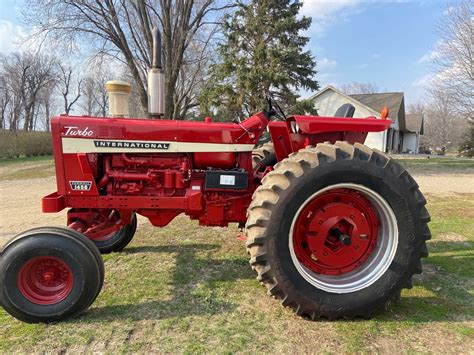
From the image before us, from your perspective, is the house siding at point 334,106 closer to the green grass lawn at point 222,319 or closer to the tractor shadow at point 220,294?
the tractor shadow at point 220,294

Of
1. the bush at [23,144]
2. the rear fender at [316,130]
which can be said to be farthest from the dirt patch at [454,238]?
the bush at [23,144]

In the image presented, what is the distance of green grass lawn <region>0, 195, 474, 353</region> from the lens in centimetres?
240

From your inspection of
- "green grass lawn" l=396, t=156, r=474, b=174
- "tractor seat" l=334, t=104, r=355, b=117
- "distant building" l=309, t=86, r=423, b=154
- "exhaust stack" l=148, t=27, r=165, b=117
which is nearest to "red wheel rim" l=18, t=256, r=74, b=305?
"exhaust stack" l=148, t=27, r=165, b=117

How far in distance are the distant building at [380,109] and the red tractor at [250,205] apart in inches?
806

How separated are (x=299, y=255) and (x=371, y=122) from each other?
51.7 inches

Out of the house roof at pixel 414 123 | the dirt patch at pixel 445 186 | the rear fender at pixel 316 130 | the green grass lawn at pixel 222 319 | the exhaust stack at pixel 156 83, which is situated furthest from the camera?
the house roof at pixel 414 123

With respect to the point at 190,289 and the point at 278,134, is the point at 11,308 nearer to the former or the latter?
the point at 190,289

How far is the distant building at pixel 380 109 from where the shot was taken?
28716mm

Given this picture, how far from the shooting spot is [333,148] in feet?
9.00

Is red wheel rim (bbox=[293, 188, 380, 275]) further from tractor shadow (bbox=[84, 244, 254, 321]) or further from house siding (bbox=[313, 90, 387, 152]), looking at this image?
house siding (bbox=[313, 90, 387, 152])

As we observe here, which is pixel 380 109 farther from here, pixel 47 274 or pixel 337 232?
pixel 47 274

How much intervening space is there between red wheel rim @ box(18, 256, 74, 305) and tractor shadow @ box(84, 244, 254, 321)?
27 cm

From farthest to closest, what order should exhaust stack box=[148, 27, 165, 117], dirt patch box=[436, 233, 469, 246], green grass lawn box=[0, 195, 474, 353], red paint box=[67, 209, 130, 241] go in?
dirt patch box=[436, 233, 469, 246] → red paint box=[67, 209, 130, 241] → exhaust stack box=[148, 27, 165, 117] → green grass lawn box=[0, 195, 474, 353]

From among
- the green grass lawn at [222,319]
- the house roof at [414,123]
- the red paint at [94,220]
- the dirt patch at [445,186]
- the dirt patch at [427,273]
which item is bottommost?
the green grass lawn at [222,319]
